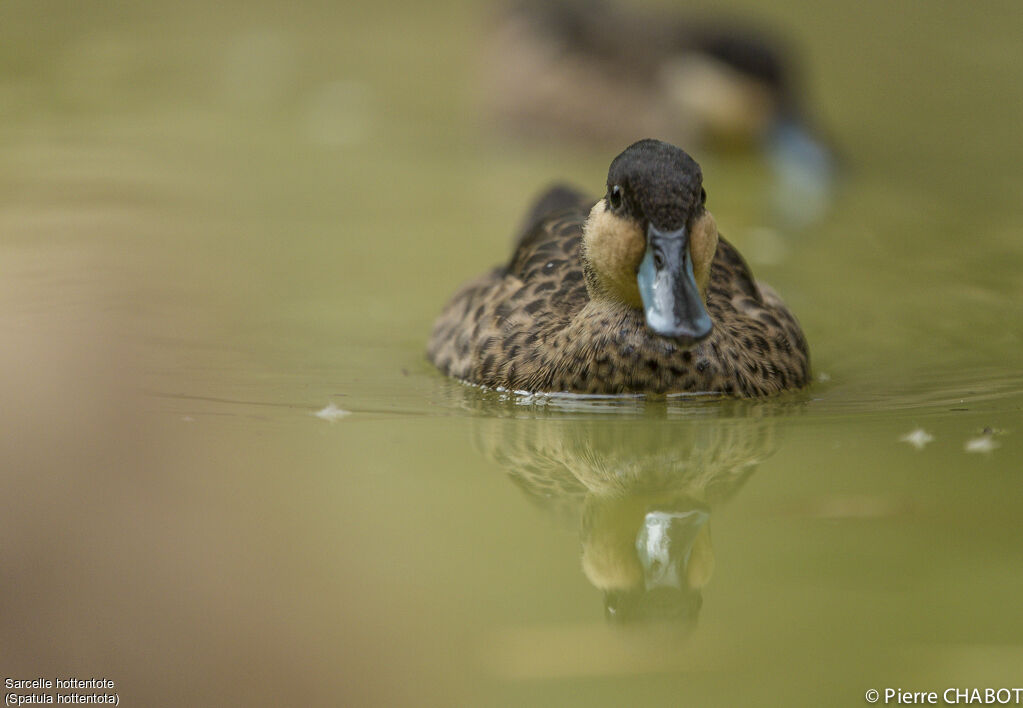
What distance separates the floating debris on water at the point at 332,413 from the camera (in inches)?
226

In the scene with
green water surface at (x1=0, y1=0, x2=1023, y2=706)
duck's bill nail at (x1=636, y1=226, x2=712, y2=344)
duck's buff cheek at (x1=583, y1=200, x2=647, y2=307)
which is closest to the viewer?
green water surface at (x1=0, y1=0, x2=1023, y2=706)

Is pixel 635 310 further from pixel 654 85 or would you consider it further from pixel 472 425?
pixel 654 85

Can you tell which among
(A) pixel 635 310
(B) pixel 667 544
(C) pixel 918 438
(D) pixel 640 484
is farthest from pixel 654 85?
(B) pixel 667 544

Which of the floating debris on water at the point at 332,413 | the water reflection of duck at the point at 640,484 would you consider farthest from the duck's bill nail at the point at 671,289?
the floating debris on water at the point at 332,413

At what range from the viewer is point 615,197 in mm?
5605

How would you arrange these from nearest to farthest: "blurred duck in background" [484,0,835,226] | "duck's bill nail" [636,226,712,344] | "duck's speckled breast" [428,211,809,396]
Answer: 1. "duck's bill nail" [636,226,712,344]
2. "duck's speckled breast" [428,211,809,396]
3. "blurred duck in background" [484,0,835,226]

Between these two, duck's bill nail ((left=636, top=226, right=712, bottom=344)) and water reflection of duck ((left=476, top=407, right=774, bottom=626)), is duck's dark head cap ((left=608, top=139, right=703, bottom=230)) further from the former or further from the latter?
water reflection of duck ((left=476, top=407, right=774, bottom=626))

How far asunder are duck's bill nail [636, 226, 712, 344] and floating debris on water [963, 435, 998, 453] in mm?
1010

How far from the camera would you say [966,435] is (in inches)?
214

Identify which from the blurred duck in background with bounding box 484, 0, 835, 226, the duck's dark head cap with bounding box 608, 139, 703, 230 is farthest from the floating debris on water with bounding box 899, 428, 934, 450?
the blurred duck in background with bounding box 484, 0, 835, 226

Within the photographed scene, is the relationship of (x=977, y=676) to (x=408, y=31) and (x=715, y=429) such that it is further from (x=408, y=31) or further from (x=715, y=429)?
(x=408, y=31)

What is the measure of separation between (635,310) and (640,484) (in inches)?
32.9

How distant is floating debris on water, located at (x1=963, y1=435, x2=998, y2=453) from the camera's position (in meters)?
5.30

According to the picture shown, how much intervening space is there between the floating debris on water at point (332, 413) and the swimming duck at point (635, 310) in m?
0.62
